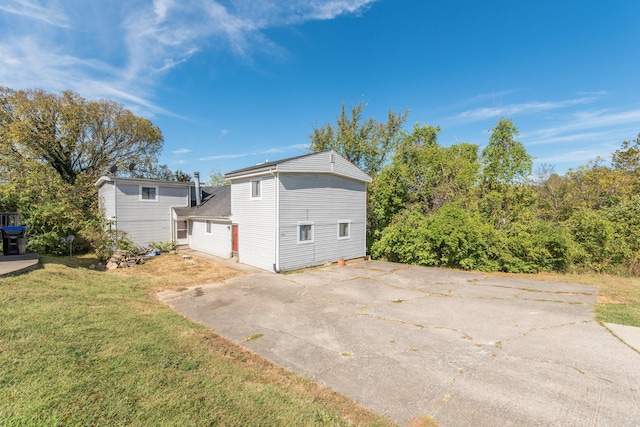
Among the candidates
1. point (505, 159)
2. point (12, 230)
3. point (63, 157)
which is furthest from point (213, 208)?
point (63, 157)

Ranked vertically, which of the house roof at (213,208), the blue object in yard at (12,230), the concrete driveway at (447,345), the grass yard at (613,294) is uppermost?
the house roof at (213,208)

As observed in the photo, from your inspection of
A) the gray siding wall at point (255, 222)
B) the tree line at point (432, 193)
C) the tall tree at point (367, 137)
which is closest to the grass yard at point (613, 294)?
the tree line at point (432, 193)

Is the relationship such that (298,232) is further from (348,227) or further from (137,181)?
(137,181)

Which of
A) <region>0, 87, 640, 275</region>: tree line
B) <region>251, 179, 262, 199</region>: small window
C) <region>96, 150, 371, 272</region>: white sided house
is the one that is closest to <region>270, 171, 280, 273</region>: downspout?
<region>96, 150, 371, 272</region>: white sided house

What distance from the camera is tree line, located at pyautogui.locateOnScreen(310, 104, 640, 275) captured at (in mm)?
11508

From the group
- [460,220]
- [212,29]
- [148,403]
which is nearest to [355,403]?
[148,403]

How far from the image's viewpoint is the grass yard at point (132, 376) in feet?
9.12

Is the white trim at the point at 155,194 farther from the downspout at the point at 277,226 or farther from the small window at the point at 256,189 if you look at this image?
the downspout at the point at 277,226

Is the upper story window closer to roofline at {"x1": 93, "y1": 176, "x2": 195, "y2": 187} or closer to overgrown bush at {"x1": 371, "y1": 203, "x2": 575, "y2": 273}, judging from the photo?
roofline at {"x1": 93, "y1": 176, "x2": 195, "y2": 187}

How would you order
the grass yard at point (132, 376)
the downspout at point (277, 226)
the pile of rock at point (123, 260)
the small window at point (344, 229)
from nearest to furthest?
the grass yard at point (132, 376) → the downspout at point (277, 226) → the pile of rock at point (123, 260) → the small window at point (344, 229)

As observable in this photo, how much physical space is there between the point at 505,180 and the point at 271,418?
15202 millimetres

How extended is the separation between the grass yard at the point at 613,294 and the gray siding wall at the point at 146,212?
1859 cm

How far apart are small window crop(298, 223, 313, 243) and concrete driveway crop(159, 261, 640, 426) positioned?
3276 millimetres

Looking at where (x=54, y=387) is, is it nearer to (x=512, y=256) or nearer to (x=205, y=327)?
(x=205, y=327)
